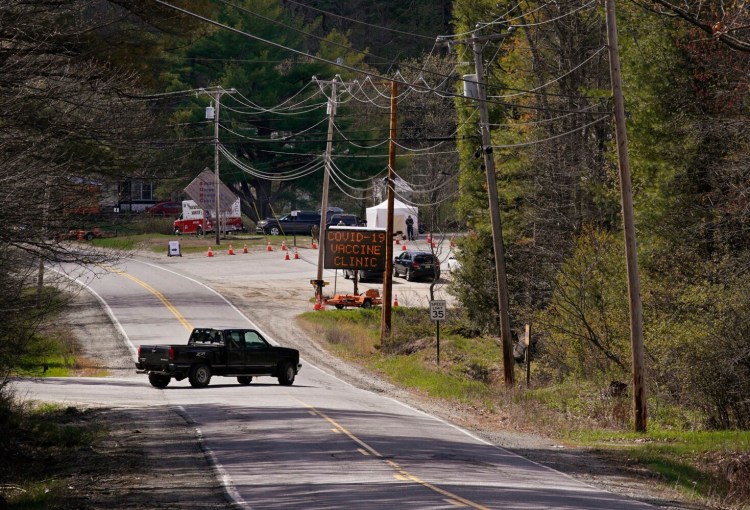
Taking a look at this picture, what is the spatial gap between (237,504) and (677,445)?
1103cm

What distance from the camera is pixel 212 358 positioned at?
31.8m

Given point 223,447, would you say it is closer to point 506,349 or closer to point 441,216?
point 506,349

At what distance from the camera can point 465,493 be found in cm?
1570

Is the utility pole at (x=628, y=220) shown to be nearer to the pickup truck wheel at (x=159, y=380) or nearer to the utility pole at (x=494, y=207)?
the utility pole at (x=494, y=207)

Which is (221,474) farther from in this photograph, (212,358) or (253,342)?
(253,342)

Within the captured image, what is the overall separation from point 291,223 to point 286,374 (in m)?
54.1

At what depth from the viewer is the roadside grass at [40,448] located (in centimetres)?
1698

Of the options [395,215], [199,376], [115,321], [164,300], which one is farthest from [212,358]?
[395,215]

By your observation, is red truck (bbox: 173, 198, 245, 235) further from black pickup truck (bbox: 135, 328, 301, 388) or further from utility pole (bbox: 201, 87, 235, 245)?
black pickup truck (bbox: 135, 328, 301, 388)

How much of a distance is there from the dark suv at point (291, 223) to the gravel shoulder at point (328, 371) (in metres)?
30.0

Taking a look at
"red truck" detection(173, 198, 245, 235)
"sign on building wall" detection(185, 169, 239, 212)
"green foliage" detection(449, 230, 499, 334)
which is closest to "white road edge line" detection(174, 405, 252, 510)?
"green foliage" detection(449, 230, 499, 334)

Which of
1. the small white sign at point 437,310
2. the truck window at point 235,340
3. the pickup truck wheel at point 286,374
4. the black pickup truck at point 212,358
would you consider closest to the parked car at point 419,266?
the small white sign at point 437,310

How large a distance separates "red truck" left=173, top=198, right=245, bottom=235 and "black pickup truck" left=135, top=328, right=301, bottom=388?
49.5 metres

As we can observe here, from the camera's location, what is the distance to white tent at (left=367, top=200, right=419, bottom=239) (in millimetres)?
77562
